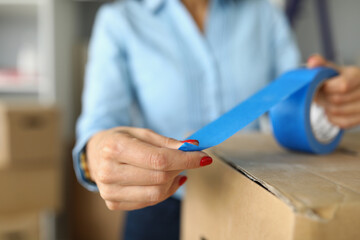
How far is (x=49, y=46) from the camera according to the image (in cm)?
147

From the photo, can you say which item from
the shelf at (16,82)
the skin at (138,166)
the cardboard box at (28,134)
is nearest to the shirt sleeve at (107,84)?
the skin at (138,166)

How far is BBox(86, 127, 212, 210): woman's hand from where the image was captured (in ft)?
0.93

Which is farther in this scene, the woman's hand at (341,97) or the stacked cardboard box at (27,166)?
the stacked cardboard box at (27,166)

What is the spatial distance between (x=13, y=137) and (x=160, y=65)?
0.84 meters

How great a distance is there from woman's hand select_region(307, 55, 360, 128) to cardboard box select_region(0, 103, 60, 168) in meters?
1.09

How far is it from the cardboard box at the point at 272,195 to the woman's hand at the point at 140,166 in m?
0.04

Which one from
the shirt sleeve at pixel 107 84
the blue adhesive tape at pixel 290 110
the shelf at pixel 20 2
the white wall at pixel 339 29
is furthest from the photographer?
the shelf at pixel 20 2

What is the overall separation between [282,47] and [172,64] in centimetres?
29

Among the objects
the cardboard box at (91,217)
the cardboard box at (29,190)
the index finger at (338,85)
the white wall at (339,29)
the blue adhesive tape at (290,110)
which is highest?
the white wall at (339,29)

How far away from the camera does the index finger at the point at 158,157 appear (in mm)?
279

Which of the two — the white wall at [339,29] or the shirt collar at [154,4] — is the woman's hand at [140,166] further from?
the white wall at [339,29]

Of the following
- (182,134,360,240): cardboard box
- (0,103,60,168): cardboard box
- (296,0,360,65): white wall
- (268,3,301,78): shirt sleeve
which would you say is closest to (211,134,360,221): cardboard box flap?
(182,134,360,240): cardboard box

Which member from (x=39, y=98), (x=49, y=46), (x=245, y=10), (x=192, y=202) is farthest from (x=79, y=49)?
(x=192, y=202)

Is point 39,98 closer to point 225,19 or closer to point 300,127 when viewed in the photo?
point 225,19
